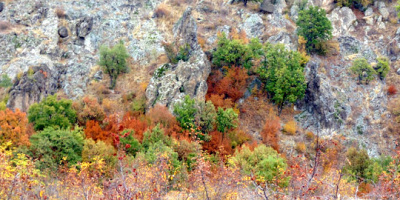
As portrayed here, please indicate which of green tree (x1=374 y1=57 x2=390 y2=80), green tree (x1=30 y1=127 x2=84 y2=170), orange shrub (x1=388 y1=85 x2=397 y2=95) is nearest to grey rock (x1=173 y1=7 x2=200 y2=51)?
green tree (x1=30 y1=127 x2=84 y2=170)

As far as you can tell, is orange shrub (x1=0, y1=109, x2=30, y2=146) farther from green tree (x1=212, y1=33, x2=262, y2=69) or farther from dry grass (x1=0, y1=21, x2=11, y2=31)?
green tree (x1=212, y1=33, x2=262, y2=69)

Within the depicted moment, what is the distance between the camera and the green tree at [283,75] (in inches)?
1574

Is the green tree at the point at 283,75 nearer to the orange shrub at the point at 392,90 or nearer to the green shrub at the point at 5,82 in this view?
the orange shrub at the point at 392,90

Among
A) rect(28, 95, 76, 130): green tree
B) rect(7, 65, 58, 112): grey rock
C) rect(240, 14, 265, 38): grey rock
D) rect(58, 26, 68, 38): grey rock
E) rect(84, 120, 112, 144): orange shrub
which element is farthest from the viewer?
rect(240, 14, 265, 38): grey rock

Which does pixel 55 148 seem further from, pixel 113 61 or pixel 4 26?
pixel 4 26

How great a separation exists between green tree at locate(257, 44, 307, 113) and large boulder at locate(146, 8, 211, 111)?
819 cm

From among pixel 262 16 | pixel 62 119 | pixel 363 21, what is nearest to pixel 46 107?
pixel 62 119

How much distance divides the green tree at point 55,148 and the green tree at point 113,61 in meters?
16.7

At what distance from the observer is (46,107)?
103 feet

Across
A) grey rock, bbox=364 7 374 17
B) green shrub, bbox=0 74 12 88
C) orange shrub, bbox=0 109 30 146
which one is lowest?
green shrub, bbox=0 74 12 88

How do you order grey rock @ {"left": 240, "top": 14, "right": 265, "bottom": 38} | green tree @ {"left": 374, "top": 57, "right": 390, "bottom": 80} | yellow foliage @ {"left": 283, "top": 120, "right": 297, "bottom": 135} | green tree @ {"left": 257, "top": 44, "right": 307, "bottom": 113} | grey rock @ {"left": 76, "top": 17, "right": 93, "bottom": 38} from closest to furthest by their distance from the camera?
yellow foliage @ {"left": 283, "top": 120, "right": 297, "bottom": 135} → green tree @ {"left": 257, "top": 44, "right": 307, "bottom": 113} → green tree @ {"left": 374, "top": 57, "right": 390, "bottom": 80} → grey rock @ {"left": 76, "top": 17, "right": 93, "bottom": 38} → grey rock @ {"left": 240, "top": 14, "right": 265, "bottom": 38}

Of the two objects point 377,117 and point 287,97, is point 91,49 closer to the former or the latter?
point 287,97

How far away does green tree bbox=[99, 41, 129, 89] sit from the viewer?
42.5 m

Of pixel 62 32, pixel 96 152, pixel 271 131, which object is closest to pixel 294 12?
pixel 271 131
